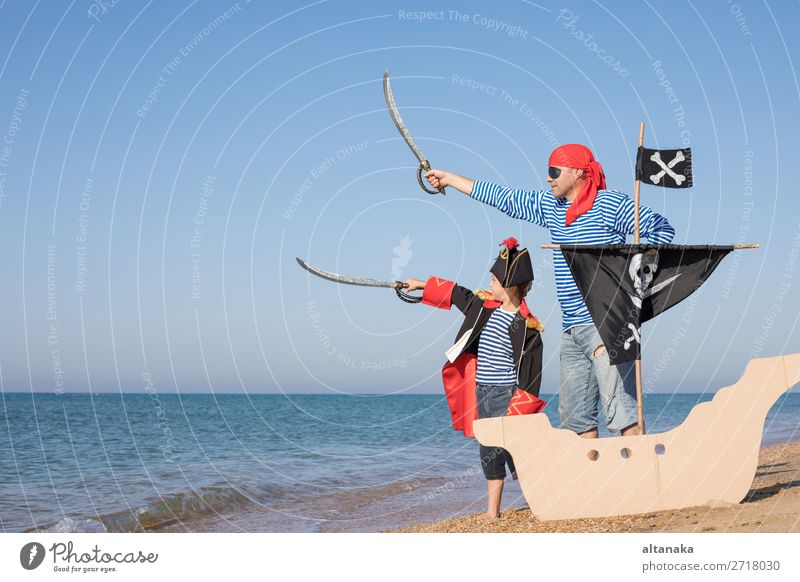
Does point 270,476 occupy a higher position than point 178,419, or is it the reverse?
point 270,476

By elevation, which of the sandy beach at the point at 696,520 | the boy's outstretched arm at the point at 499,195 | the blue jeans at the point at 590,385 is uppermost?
the boy's outstretched arm at the point at 499,195

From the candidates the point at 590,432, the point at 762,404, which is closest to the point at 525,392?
the point at 590,432

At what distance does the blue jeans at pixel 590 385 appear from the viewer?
18.8 feet

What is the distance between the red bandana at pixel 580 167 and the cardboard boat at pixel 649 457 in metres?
1.60

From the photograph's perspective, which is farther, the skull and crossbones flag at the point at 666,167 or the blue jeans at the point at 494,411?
the blue jeans at the point at 494,411

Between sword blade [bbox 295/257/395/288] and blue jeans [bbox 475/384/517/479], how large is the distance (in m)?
1.19

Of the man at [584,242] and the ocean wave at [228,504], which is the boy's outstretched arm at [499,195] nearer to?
Answer: the man at [584,242]

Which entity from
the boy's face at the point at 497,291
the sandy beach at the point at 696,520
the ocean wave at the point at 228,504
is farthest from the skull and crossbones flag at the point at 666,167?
the ocean wave at the point at 228,504

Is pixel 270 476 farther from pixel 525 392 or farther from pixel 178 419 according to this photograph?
pixel 178 419

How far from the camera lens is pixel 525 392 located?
6055mm

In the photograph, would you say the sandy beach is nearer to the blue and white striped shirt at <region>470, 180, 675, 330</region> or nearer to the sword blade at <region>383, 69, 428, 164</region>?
the blue and white striped shirt at <region>470, 180, 675, 330</region>

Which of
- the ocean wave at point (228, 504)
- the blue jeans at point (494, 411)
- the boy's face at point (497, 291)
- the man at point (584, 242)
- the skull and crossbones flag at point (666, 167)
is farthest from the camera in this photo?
the ocean wave at point (228, 504)

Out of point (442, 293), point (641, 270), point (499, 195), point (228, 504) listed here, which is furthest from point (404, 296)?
point (228, 504)
